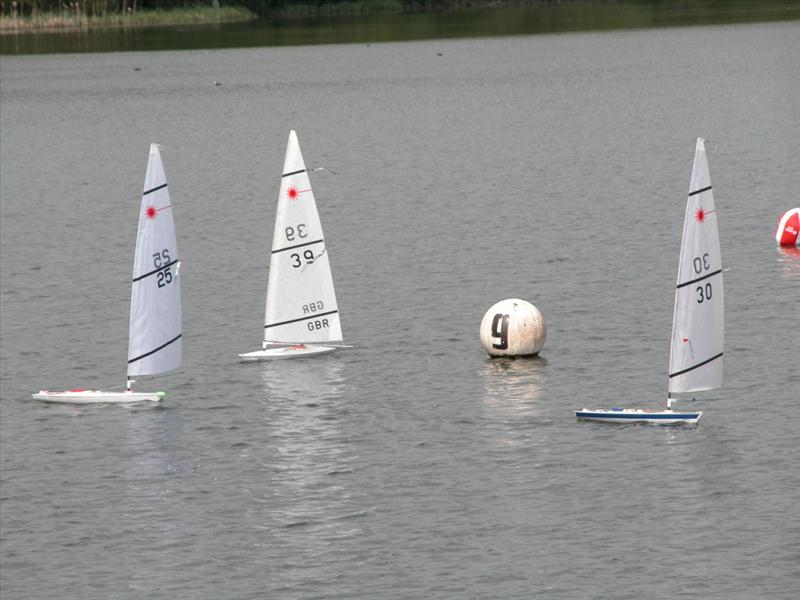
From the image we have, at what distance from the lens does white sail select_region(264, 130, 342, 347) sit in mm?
47875

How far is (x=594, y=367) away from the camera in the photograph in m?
46.7

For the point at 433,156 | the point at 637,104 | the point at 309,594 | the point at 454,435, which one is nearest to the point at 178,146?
the point at 433,156

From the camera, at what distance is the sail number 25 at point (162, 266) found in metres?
43.9

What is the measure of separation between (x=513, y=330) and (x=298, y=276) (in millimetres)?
6458

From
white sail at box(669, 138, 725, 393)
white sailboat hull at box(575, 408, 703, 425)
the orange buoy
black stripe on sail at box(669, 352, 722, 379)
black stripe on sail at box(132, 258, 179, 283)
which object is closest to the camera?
white sail at box(669, 138, 725, 393)

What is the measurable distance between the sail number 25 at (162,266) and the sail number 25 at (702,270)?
1386cm

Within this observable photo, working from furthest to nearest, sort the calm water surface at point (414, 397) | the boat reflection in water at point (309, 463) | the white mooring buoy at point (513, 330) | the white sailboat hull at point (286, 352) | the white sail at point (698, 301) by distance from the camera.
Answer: the white sailboat hull at point (286, 352), the white mooring buoy at point (513, 330), the white sail at point (698, 301), the boat reflection in water at point (309, 463), the calm water surface at point (414, 397)

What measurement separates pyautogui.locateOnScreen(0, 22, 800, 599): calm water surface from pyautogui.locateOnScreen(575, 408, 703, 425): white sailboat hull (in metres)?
0.50

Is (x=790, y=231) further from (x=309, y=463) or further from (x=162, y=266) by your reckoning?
(x=309, y=463)

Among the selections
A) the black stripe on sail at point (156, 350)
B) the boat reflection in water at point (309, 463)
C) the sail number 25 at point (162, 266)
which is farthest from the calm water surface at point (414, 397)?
the sail number 25 at point (162, 266)

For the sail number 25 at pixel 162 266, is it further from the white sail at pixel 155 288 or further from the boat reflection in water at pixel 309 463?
the boat reflection in water at pixel 309 463

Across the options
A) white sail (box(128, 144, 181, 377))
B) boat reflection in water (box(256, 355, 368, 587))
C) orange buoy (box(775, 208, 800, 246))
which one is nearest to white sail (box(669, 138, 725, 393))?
boat reflection in water (box(256, 355, 368, 587))

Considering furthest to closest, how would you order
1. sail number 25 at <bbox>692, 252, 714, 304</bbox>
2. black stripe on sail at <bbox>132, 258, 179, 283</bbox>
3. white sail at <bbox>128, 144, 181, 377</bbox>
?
black stripe on sail at <bbox>132, 258, 179, 283</bbox> < white sail at <bbox>128, 144, 181, 377</bbox> < sail number 25 at <bbox>692, 252, 714, 304</bbox>

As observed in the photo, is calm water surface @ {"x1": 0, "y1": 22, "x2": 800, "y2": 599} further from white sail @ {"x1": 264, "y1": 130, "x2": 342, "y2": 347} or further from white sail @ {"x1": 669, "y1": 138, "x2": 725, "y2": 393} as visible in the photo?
white sail @ {"x1": 264, "y1": 130, "x2": 342, "y2": 347}
